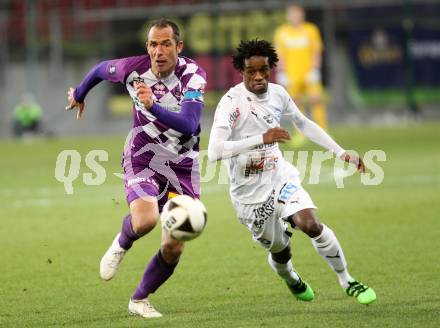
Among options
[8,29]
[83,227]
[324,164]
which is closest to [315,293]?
[83,227]

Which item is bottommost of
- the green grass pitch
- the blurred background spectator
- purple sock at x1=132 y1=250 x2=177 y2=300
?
the blurred background spectator

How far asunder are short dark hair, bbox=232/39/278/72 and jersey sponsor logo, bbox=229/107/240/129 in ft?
1.17

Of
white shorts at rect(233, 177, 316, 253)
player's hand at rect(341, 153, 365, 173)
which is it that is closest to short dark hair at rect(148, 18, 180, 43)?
white shorts at rect(233, 177, 316, 253)

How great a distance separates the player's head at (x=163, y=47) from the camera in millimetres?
7660

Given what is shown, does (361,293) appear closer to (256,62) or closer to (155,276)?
(155,276)

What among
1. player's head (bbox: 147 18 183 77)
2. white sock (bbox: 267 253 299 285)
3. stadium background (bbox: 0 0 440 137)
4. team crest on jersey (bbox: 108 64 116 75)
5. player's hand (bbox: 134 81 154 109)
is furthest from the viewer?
stadium background (bbox: 0 0 440 137)

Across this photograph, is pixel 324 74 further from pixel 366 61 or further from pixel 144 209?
pixel 144 209

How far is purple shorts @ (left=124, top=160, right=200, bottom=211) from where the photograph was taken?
784 centimetres

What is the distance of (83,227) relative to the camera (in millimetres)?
12867

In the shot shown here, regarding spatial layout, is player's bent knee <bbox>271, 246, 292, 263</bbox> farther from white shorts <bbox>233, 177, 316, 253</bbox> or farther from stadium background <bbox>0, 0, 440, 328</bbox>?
stadium background <bbox>0, 0, 440, 328</bbox>

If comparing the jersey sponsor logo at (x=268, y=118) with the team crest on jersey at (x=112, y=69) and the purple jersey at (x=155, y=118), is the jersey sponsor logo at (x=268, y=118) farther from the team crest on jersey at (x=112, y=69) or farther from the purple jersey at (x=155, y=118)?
the team crest on jersey at (x=112, y=69)

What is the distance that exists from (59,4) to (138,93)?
2655 cm

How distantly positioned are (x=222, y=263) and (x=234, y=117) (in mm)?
2463

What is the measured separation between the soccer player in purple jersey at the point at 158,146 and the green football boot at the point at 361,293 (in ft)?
4.15
